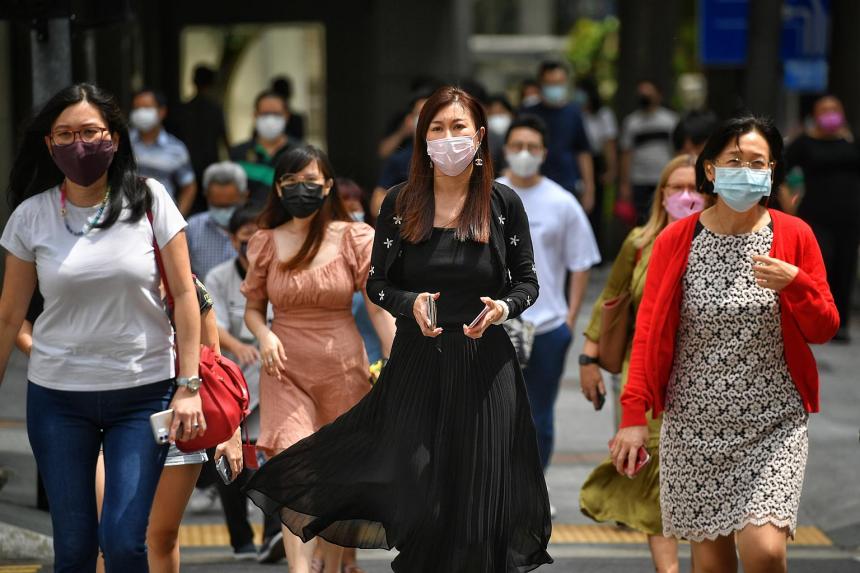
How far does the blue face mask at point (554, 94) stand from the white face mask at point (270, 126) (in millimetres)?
3160

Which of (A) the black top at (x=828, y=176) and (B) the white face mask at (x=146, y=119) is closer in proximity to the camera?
(B) the white face mask at (x=146, y=119)

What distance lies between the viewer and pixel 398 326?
5469mm

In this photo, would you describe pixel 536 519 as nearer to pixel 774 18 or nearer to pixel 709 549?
pixel 709 549

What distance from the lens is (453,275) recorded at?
17.4 ft

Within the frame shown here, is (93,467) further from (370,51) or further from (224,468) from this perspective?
(370,51)

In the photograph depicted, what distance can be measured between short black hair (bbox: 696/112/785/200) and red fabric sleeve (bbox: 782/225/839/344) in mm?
283

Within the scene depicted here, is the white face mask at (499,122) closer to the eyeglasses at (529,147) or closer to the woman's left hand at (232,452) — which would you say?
the eyeglasses at (529,147)

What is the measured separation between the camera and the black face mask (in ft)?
21.5

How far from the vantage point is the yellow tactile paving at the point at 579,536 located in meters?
7.66

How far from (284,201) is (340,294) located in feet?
1.55

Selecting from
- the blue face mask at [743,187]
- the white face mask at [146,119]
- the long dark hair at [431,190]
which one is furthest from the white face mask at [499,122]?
the blue face mask at [743,187]

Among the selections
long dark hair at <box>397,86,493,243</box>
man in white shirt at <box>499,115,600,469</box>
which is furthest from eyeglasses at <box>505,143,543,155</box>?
long dark hair at <box>397,86,493,243</box>

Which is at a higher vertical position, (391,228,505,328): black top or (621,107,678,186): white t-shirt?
(391,228,505,328): black top

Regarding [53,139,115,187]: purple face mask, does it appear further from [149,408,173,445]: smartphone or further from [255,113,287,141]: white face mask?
[255,113,287,141]: white face mask
